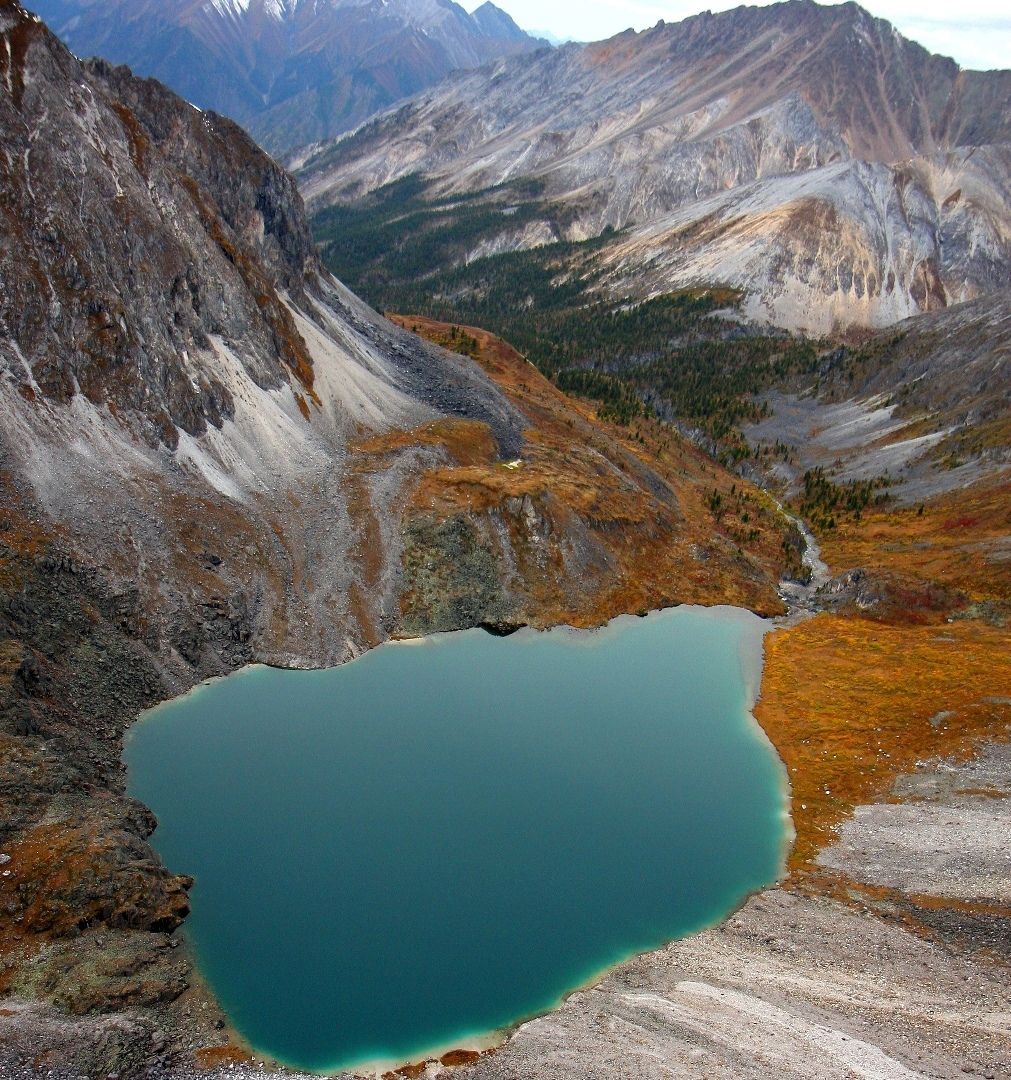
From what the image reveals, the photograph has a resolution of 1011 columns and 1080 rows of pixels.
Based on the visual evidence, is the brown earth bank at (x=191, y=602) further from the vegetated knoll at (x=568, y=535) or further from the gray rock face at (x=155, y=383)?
the gray rock face at (x=155, y=383)

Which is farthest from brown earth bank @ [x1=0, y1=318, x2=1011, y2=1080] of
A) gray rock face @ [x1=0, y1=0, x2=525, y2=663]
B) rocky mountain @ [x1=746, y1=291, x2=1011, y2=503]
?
rocky mountain @ [x1=746, y1=291, x2=1011, y2=503]

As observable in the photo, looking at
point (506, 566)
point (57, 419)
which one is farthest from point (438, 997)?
point (57, 419)

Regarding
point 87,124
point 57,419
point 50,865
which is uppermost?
point 87,124

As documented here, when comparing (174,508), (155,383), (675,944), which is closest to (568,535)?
(174,508)

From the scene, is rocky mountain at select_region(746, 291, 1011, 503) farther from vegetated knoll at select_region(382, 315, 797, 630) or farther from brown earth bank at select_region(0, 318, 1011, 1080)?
vegetated knoll at select_region(382, 315, 797, 630)

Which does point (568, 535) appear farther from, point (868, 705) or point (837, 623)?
point (868, 705)

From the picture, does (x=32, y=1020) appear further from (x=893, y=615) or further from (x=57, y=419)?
(x=893, y=615)
